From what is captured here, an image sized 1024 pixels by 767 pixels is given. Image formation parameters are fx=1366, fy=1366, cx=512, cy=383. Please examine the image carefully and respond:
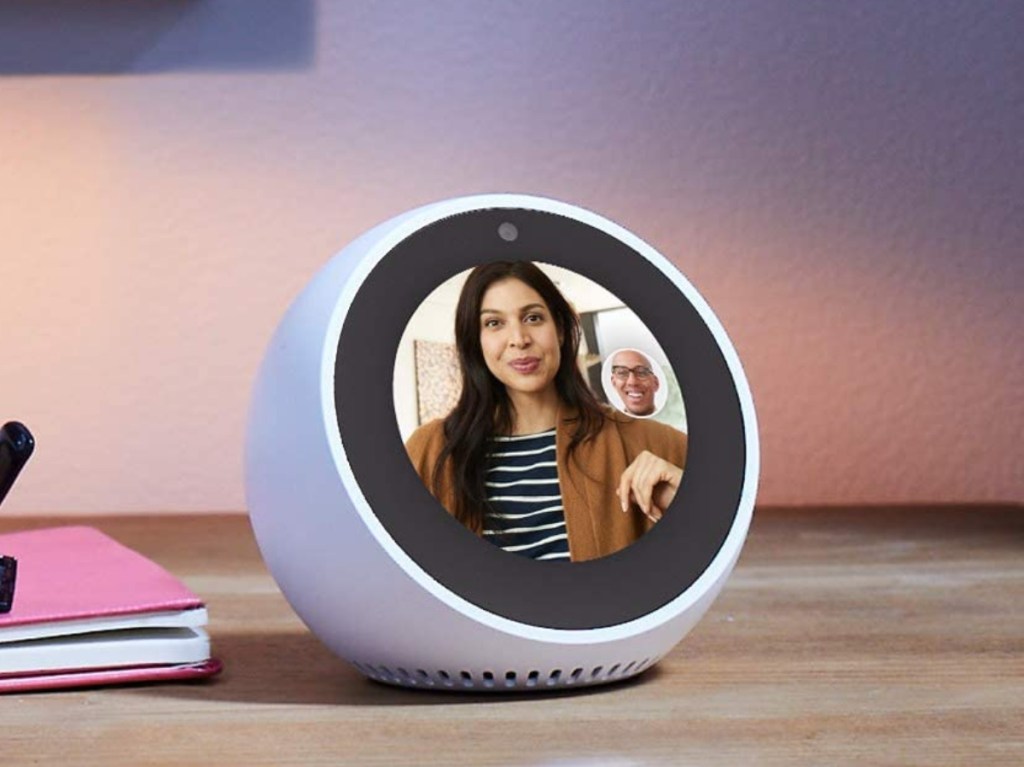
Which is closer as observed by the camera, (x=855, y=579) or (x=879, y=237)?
(x=855, y=579)

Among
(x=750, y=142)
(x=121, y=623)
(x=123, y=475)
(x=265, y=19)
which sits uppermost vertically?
(x=265, y=19)

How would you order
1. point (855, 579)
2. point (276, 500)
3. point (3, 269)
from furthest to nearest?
1. point (3, 269)
2. point (855, 579)
3. point (276, 500)

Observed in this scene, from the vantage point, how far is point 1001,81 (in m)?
1.87

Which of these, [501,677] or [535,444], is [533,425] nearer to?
[535,444]

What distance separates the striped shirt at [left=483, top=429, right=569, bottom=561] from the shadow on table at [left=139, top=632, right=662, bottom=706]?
8cm

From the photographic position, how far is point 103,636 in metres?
0.70

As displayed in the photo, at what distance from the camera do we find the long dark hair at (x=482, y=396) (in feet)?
2.09

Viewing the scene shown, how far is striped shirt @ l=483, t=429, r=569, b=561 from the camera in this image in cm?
64

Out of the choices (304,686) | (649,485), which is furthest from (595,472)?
(304,686)

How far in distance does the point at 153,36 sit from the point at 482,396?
1307 millimetres

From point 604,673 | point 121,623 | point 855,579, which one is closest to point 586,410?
point 604,673

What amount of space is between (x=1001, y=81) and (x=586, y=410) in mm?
1417

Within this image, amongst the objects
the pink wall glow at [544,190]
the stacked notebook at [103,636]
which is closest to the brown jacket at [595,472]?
the stacked notebook at [103,636]

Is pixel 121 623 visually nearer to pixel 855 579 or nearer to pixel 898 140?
pixel 855 579
